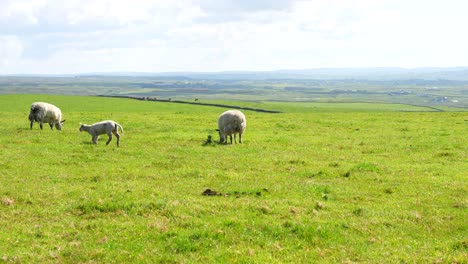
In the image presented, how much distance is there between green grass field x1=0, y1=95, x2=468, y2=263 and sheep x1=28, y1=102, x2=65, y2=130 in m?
4.05

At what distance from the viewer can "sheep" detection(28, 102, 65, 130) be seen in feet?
111

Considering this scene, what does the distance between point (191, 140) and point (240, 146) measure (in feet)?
13.9

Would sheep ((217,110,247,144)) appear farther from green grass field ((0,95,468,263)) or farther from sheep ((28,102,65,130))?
sheep ((28,102,65,130))

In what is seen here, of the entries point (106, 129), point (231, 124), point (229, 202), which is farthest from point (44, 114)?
point (229, 202)

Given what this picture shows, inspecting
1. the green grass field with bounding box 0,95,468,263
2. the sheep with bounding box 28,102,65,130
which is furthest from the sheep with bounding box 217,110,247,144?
the sheep with bounding box 28,102,65,130

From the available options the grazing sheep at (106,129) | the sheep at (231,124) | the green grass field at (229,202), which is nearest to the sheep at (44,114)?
the green grass field at (229,202)

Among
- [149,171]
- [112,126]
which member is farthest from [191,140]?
[149,171]

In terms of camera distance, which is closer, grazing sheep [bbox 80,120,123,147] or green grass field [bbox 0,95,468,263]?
green grass field [bbox 0,95,468,263]

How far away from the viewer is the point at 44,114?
111 feet

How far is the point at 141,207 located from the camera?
47.0 ft

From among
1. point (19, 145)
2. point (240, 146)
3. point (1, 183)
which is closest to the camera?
point (1, 183)

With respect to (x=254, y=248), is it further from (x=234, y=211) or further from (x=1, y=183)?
A: (x=1, y=183)

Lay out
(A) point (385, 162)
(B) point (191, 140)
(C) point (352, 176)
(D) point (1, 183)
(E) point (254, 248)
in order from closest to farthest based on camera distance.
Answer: (E) point (254, 248) → (D) point (1, 183) → (C) point (352, 176) → (A) point (385, 162) → (B) point (191, 140)

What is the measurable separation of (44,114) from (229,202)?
24033 millimetres
